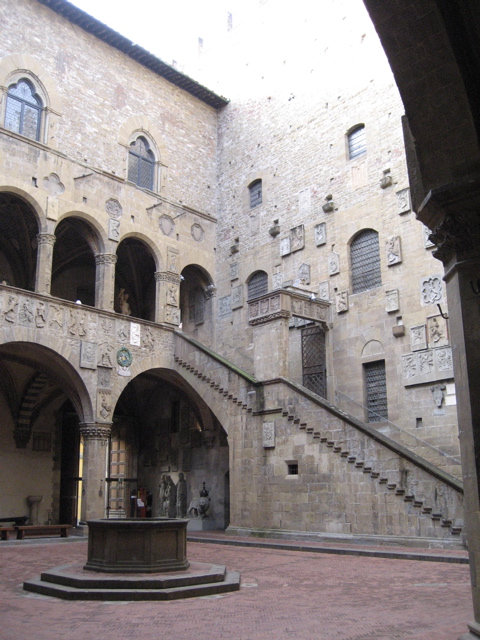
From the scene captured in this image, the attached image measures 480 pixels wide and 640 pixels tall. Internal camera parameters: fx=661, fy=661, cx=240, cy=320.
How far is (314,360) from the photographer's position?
20422 millimetres

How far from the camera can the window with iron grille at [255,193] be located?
24000 millimetres

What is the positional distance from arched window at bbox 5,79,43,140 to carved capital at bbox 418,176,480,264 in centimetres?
1660

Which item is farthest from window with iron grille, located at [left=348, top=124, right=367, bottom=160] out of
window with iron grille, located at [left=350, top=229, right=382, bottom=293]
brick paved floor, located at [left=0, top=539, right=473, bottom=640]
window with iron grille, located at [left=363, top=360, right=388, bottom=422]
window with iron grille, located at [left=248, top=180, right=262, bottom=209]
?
brick paved floor, located at [left=0, top=539, right=473, bottom=640]

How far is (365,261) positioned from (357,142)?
13.1 feet

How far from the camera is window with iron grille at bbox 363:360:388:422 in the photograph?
1833cm

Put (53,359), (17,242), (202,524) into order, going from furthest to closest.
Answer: (17,242) → (202,524) → (53,359)

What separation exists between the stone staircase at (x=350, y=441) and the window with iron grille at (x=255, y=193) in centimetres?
634

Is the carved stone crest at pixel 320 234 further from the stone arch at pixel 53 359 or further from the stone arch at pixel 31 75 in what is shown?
the stone arch at pixel 31 75

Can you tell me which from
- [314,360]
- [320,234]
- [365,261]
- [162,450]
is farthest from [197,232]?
[162,450]

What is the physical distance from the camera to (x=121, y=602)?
26.2ft

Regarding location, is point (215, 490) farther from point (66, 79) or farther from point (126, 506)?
point (66, 79)

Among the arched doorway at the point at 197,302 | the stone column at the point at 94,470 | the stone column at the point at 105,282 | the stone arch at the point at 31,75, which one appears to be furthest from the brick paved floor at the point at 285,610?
the stone arch at the point at 31,75

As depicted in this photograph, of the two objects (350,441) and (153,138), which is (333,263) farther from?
(153,138)

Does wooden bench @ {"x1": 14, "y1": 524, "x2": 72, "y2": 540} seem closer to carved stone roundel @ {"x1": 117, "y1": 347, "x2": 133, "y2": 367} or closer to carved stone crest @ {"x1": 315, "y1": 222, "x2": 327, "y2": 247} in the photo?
carved stone roundel @ {"x1": 117, "y1": 347, "x2": 133, "y2": 367}
